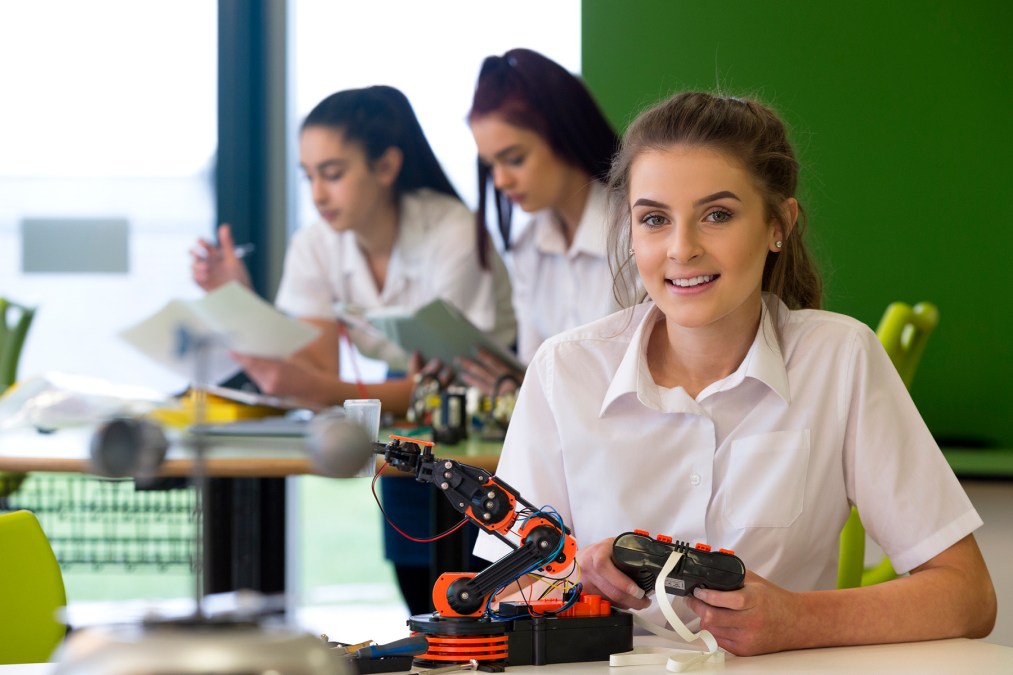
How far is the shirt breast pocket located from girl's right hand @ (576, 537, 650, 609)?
28cm

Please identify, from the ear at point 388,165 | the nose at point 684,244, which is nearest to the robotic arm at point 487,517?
the nose at point 684,244

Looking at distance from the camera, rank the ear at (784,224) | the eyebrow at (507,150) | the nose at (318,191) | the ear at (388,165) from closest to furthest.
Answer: the ear at (784,224) < the eyebrow at (507,150) < the ear at (388,165) < the nose at (318,191)

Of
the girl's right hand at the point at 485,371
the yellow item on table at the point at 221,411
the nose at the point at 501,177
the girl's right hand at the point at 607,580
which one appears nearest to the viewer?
the girl's right hand at the point at 607,580

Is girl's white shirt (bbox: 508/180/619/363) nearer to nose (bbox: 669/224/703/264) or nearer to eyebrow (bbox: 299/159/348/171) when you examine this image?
eyebrow (bbox: 299/159/348/171)

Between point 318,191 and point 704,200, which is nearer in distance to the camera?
point 704,200

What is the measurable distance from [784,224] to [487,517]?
29.1 inches

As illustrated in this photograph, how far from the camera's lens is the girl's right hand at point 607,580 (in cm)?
120

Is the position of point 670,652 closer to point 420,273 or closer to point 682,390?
point 682,390

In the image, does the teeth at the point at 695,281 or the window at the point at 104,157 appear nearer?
the teeth at the point at 695,281

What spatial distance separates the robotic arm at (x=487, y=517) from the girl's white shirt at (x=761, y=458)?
35cm

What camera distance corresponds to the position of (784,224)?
161 centimetres

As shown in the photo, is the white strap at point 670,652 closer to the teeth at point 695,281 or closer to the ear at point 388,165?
the teeth at point 695,281

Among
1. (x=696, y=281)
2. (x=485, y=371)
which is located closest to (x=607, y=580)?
(x=696, y=281)

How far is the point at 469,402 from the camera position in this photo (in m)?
2.85
